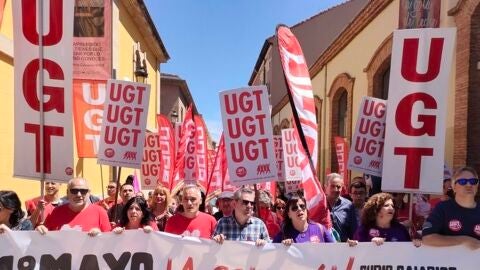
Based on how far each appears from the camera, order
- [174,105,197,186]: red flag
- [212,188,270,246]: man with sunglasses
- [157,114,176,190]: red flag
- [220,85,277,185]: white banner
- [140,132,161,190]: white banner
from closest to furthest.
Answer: [212,188,270,246]: man with sunglasses → [220,85,277,185]: white banner → [174,105,197,186]: red flag → [140,132,161,190]: white banner → [157,114,176,190]: red flag

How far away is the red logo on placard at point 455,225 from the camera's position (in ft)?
12.3

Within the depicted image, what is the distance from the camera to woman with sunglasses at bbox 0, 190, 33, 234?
420cm

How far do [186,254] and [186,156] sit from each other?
5.09m

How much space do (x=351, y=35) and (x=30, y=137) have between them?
1405 centimetres

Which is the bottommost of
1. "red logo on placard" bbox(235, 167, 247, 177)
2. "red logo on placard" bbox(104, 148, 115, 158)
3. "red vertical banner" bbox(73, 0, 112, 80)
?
"red logo on placard" bbox(235, 167, 247, 177)

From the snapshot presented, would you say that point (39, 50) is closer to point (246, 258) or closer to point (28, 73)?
point (28, 73)

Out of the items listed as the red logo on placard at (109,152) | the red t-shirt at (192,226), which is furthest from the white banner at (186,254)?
the red logo on placard at (109,152)

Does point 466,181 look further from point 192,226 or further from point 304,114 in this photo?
point 192,226

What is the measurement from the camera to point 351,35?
17250 mm

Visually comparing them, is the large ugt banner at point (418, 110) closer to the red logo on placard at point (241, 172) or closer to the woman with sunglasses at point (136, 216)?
the red logo on placard at point (241, 172)

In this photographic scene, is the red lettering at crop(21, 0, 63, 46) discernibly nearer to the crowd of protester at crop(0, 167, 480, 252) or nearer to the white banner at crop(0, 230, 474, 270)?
the crowd of protester at crop(0, 167, 480, 252)

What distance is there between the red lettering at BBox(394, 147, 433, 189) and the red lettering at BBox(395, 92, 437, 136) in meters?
0.14

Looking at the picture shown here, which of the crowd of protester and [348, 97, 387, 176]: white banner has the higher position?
[348, 97, 387, 176]: white banner

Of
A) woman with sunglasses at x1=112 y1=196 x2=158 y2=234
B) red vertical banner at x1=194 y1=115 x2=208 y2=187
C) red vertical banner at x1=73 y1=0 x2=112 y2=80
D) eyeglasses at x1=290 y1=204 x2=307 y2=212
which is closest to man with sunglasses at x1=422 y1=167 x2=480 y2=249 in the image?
eyeglasses at x1=290 y1=204 x2=307 y2=212
